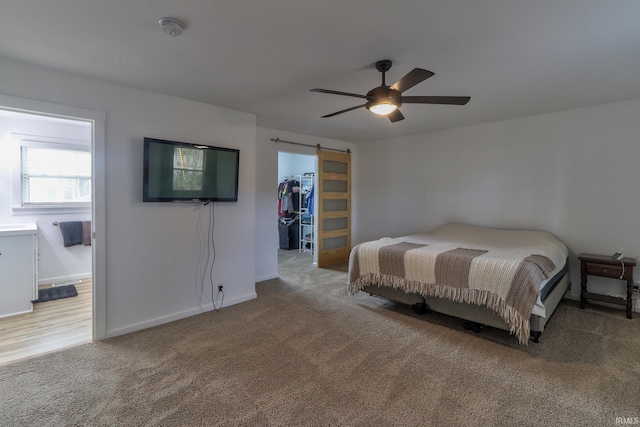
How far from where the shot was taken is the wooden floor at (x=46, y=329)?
2533 mm

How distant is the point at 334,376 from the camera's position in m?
2.13

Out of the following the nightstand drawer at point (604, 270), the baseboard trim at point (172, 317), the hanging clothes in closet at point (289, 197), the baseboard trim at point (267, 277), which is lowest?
the baseboard trim at point (172, 317)

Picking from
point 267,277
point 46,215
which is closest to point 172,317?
point 267,277

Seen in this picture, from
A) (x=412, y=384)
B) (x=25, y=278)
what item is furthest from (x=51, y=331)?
(x=412, y=384)

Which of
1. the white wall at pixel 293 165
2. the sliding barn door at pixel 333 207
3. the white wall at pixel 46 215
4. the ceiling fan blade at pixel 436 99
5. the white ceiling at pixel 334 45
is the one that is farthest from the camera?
the white wall at pixel 293 165

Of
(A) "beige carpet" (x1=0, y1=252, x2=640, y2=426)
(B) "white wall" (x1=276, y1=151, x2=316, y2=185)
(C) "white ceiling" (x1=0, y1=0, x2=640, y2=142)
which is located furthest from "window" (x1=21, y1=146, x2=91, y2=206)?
(B) "white wall" (x1=276, y1=151, x2=316, y2=185)

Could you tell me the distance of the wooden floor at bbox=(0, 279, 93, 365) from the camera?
253 cm

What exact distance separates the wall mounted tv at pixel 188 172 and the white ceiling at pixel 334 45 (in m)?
0.57

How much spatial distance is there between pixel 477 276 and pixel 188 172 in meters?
3.09

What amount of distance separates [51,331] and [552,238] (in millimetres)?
5677

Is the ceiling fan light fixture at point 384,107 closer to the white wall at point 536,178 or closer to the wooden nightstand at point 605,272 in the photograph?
the white wall at point 536,178

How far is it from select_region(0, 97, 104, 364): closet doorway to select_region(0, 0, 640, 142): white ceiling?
1946mm

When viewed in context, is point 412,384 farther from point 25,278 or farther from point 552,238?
point 25,278

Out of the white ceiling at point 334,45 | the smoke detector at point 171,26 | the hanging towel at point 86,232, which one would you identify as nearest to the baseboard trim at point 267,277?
the white ceiling at point 334,45
